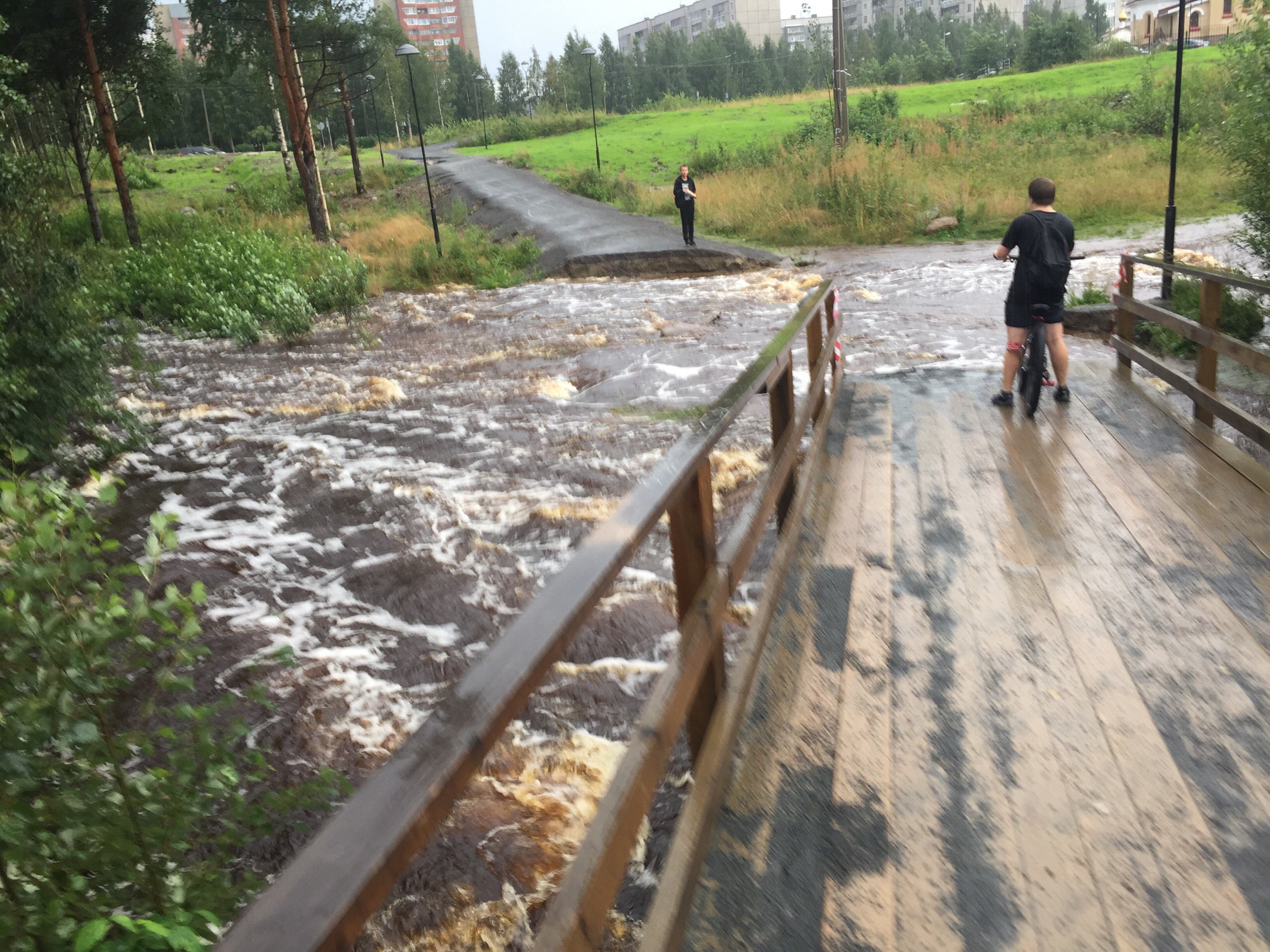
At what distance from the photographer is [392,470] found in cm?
955

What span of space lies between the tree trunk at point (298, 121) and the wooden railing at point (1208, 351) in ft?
69.9

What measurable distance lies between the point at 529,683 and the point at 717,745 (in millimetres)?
1346

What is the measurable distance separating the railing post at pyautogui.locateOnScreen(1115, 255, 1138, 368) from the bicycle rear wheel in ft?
4.69

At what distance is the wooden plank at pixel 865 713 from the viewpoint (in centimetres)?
230

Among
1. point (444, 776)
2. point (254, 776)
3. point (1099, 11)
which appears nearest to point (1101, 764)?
point (444, 776)

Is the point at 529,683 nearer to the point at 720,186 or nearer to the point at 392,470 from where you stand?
the point at 392,470

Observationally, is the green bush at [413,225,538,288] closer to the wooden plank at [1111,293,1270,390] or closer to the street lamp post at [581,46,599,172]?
the street lamp post at [581,46,599,172]

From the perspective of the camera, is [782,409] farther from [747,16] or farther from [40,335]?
[747,16]

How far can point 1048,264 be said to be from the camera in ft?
22.9

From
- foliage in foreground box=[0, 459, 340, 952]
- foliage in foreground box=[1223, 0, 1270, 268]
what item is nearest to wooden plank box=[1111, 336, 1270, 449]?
foliage in foreground box=[0, 459, 340, 952]

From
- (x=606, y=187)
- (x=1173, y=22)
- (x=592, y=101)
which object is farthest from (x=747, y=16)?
(x=606, y=187)

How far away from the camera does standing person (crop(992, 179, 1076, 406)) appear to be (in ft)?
22.8

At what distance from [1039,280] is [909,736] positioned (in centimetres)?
508

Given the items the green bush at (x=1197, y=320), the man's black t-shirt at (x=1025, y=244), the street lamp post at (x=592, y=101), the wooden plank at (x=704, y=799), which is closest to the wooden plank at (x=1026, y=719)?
the wooden plank at (x=704, y=799)
